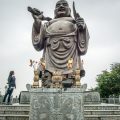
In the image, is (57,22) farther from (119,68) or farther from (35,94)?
(119,68)

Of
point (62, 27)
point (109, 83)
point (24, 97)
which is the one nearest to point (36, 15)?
point (62, 27)

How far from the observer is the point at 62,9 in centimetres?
1741

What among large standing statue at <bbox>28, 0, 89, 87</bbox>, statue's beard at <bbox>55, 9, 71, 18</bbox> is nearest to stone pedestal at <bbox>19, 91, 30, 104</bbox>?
large standing statue at <bbox>28, 0, 89, 87</bbox>

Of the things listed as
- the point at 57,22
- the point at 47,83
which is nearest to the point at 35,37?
the point at 57,22

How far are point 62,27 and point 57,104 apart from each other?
6291 mm

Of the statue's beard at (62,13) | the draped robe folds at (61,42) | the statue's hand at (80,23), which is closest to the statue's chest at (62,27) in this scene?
the draped robe folds at (61,42)

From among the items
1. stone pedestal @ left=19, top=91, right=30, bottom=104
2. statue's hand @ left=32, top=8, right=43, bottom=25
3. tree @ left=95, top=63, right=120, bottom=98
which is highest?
statue's hand @ left=32, top=8, right=43, bottom=25

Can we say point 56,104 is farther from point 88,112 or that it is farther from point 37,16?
point 37,16

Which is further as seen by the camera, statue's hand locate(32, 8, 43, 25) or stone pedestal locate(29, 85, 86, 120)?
statue's hand locate(32, 8, 43, 25)

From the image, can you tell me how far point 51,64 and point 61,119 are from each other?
559 cm

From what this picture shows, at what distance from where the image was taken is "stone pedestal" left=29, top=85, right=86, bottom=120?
11102 millimetres

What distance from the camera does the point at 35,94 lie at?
11.5 meters

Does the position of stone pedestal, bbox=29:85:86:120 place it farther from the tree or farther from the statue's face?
the tree

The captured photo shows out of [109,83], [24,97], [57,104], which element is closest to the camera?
[57,104]
